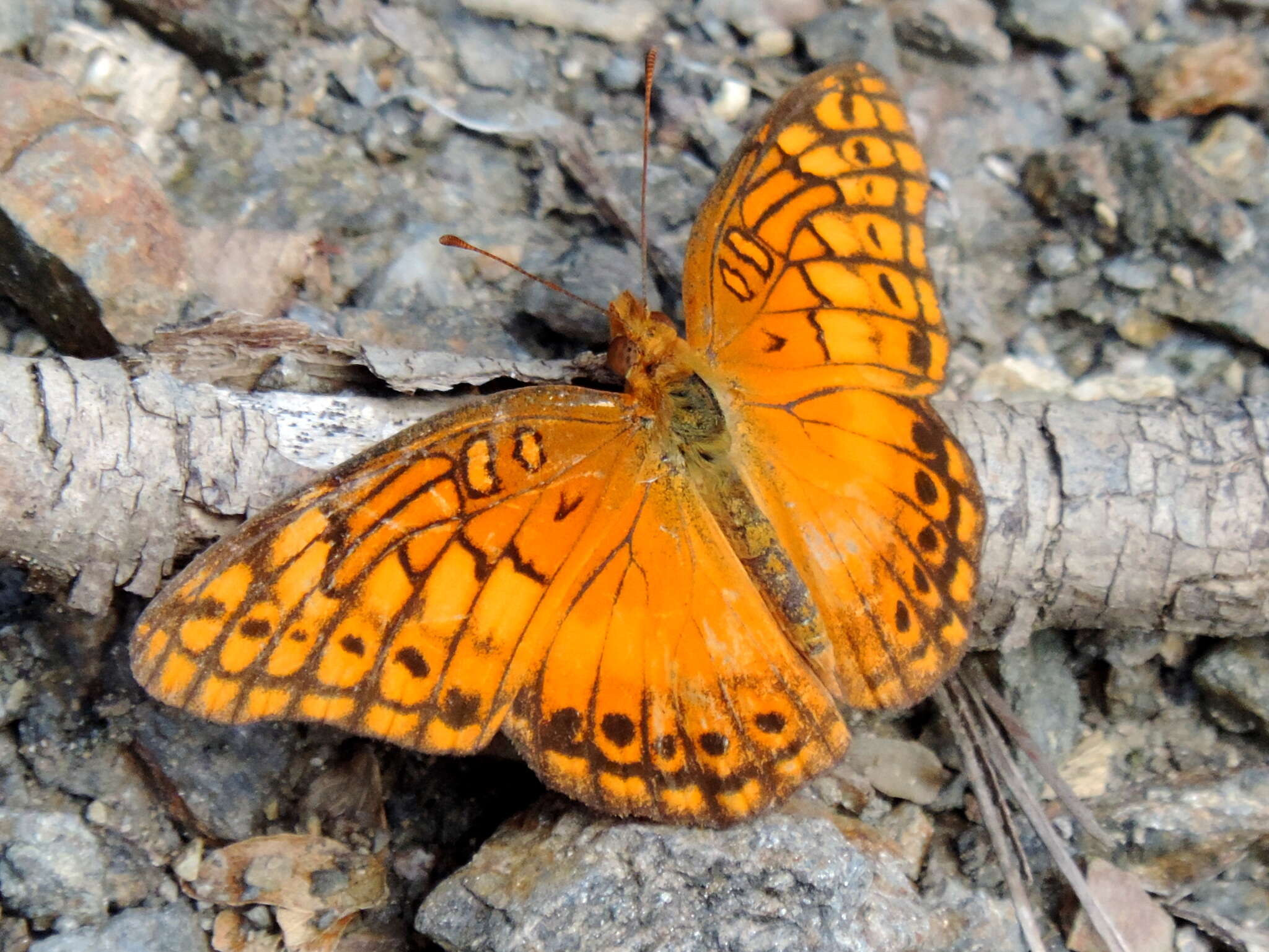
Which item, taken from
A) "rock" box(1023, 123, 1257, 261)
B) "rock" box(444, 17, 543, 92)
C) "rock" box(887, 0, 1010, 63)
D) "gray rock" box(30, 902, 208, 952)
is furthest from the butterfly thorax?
"rock" box(887, 0, 1010, 63)

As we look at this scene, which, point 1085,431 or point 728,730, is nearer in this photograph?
point 728,730

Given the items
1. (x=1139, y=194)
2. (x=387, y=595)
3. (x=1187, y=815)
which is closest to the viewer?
(x=387, y=595)

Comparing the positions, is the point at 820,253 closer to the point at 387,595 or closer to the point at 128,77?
the point at 387,595

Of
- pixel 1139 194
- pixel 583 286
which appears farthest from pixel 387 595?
pixel 1139 194

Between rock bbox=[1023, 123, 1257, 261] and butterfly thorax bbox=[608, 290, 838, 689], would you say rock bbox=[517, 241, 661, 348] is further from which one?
rock bbox=[1023, 123, 1257, 261]

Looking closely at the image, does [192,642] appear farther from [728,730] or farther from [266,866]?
[728,730]

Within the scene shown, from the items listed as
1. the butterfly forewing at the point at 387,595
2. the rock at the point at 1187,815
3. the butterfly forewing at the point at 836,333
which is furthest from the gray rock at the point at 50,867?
the rock at the point at 1187,815

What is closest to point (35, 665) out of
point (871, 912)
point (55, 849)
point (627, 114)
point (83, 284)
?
point (55, 849)

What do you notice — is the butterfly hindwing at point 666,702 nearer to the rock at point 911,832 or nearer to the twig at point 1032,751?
the rock at point 911,832
